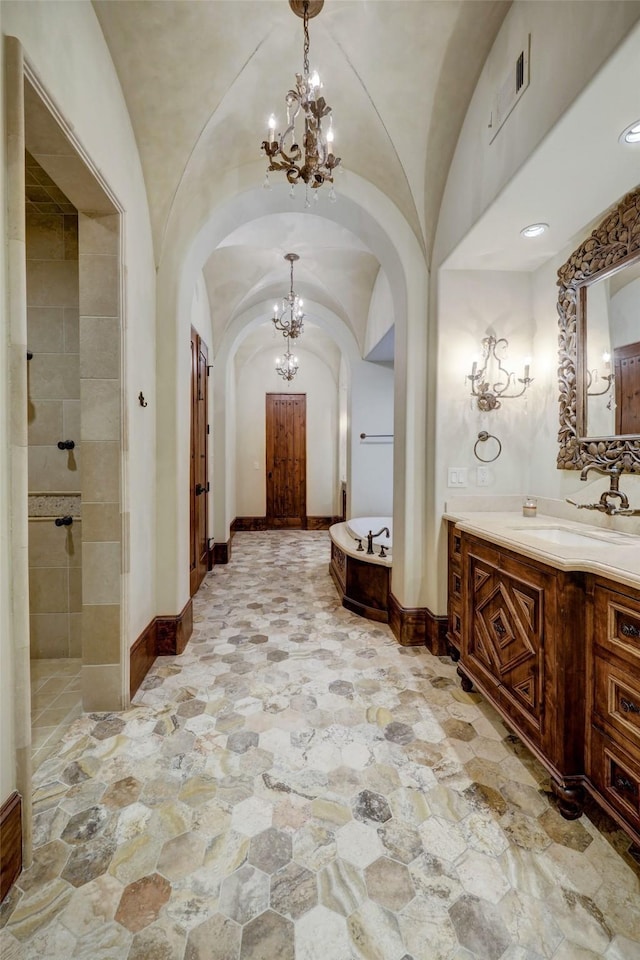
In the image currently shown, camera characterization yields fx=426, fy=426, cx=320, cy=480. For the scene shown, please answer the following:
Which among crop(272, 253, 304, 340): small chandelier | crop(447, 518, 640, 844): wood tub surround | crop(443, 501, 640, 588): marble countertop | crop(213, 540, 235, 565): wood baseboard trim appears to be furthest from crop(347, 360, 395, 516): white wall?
crop(447, 518, 640, 844): wood tub surround

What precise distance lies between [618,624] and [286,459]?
6.96 metres

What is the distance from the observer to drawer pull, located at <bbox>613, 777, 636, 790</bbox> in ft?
4.35

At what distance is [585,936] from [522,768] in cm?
67

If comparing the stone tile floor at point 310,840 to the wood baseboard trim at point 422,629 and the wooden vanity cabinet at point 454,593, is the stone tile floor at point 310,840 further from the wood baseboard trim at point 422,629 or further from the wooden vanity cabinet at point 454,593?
the wood baseboard trim at point 422,629

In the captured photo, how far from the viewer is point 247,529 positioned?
804 centimetres

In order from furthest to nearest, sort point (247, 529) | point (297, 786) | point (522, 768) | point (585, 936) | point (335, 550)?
1. point (247, 529)
2. point (335, 550)
3. point (522, 768)
4. point (297, 786)
5. point (585, 936)

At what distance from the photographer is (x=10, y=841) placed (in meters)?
1.27

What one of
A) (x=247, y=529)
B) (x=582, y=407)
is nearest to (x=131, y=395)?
(x=582, y=407)

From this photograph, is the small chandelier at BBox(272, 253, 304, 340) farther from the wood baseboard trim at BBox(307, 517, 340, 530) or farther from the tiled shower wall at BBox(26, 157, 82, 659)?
the wood baseboard trim at BBox(307, 517, 340, 530)

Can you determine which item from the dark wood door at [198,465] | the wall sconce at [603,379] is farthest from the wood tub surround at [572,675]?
the dark wood door at [198,465]

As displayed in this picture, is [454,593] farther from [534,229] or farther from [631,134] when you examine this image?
[631,134]

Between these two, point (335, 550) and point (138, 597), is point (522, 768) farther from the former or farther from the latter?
point (335, 550)

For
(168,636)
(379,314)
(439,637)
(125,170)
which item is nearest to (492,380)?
(439,637)

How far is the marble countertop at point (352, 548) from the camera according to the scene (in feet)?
11.3
